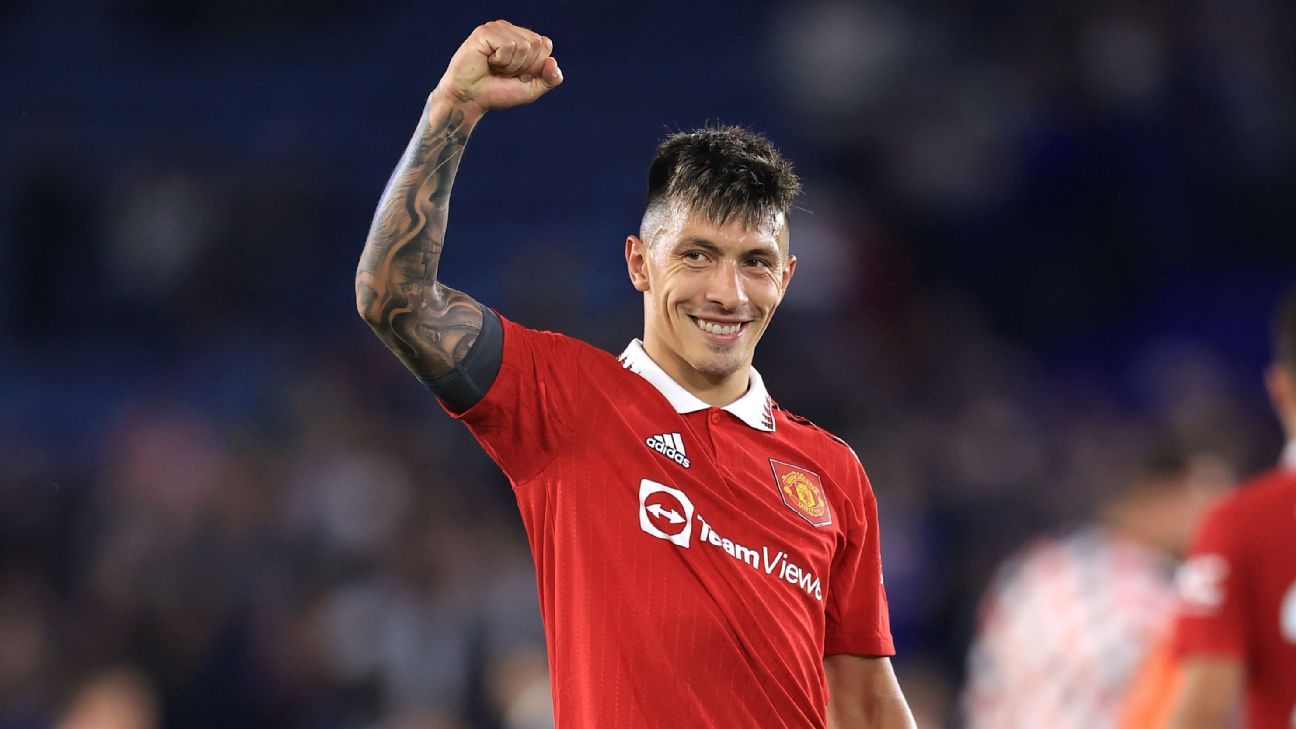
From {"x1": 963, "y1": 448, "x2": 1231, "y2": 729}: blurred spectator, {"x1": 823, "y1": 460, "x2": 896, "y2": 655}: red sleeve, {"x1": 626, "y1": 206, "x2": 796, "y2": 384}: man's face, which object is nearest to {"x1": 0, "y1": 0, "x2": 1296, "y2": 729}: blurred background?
{"x1": 963, "y1": 448, "x2": 1231, "y2": 729}: blurred spectator

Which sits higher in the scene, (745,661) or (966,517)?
(966,517)

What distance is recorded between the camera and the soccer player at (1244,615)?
11.4 feet

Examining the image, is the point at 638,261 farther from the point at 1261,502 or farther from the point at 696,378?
the point at 1261,502

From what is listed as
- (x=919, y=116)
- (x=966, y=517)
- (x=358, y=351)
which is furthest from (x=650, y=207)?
(x=919, y=116)

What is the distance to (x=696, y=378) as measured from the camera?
3.45 meters

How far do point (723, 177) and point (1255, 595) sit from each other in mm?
1458

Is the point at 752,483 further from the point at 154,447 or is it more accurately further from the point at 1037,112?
the point at 1037,112

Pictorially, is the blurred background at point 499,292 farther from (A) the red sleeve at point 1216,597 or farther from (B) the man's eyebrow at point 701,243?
(B) the man's eyebrow at point 701,243

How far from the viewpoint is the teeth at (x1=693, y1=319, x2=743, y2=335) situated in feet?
11.1

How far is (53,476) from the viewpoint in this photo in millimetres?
9539

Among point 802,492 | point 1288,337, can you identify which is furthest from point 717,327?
point 1288,337

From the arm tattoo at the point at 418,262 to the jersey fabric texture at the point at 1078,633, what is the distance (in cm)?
407

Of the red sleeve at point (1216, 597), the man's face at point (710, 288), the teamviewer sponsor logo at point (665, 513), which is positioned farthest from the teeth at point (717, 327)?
the red sleeve at point (1216, 597)

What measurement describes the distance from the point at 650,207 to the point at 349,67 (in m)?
9.34
